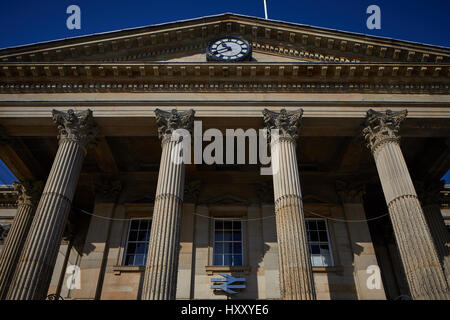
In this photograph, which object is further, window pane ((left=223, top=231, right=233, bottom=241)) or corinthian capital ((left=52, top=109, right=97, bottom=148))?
window pane ((left=223, top=231, right=233, bottom=241))

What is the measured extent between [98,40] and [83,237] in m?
9.52

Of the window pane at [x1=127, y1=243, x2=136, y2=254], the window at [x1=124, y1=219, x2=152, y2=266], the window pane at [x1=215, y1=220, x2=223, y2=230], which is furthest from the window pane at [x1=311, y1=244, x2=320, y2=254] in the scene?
the window pane at [x1=127, y1=243, x2=136, y2=254]

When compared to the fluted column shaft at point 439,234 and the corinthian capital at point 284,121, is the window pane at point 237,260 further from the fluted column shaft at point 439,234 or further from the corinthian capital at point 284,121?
the fluted column shaft at point 439,234

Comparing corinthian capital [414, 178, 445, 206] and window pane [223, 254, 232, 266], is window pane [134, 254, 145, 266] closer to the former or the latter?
window pane [223, 254, 232, 266]

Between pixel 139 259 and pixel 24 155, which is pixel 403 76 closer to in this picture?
pixel 139 259

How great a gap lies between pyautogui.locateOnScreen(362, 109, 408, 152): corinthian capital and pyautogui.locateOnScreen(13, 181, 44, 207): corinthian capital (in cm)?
1462

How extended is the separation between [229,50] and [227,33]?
4.75ft

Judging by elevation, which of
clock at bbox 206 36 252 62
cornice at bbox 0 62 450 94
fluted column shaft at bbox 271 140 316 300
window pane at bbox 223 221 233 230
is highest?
clock at bbox 206 36 252 62

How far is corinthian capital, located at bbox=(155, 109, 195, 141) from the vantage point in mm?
13758

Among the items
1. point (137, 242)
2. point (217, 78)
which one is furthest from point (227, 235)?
point (217, 78)

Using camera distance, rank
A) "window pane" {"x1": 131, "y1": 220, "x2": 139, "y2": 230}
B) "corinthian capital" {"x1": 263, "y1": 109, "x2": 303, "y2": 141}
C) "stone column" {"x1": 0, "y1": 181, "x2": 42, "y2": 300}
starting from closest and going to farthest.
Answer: "corinthian capital" {"x1": 263, "y1": 109, "x2": 303, "y2": 141} → "stone column" {"x1": 0, "y1": 181, "x2": 42, "y2": 300} → "window pane" {"x1": 131, "y1": 220, "x2": 139, "y2": 230}

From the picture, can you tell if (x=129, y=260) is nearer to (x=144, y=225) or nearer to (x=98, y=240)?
(x=98, y=240)

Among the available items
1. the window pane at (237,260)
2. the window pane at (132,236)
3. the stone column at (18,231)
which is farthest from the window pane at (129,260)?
the window pane at (237,260)

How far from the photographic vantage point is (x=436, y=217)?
16953 millimetres
